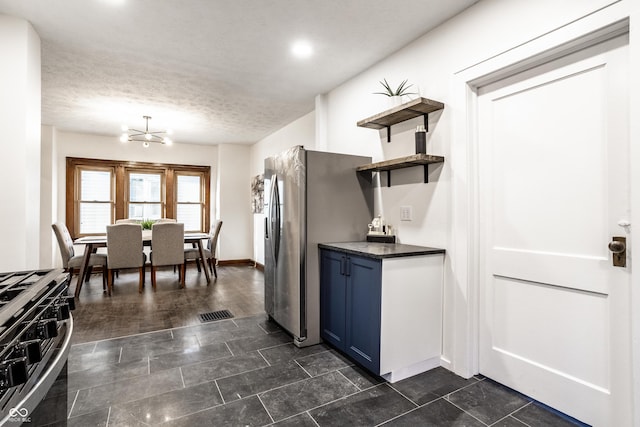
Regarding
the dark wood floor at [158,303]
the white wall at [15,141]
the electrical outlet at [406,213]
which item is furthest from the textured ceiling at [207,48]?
the dark wood floor at [158,303]

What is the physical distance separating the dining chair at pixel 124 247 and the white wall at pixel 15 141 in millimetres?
2196

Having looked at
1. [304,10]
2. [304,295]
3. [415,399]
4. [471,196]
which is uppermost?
[304,10]

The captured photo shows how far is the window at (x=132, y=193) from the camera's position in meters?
6.35

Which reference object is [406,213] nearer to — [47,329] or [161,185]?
[47,329]

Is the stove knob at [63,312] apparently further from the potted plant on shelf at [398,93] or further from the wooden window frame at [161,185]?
the wooden window frame at [161,185]

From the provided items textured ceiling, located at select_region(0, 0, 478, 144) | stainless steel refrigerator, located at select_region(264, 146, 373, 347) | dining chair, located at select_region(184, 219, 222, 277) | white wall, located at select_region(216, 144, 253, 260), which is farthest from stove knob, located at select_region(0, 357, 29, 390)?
white wall, located at select_region(216, 144, 253, 260)

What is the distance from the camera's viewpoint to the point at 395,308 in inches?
87.1

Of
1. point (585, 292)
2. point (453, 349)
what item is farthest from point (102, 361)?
point (585, 292)

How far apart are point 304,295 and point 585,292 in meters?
1.93

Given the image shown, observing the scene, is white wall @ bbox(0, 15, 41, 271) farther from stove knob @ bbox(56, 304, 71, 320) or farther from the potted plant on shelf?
the potted plant on shelf

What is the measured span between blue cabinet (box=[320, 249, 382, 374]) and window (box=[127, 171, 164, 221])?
5.46 metres

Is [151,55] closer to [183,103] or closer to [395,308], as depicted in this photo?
[183,103]

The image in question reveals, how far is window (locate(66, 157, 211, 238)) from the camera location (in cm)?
635

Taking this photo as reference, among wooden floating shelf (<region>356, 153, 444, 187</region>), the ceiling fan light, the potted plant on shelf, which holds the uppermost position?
the ceiling fan light
